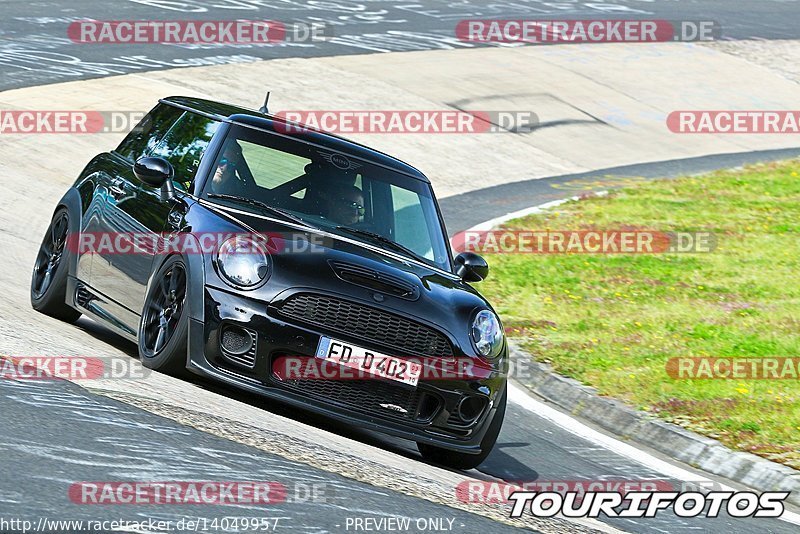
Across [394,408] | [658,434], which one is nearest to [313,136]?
[394,408]

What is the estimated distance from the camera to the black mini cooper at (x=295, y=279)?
261 inches

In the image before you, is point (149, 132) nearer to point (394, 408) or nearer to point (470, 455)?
point (394, 408)

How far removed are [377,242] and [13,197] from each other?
7.02 metres

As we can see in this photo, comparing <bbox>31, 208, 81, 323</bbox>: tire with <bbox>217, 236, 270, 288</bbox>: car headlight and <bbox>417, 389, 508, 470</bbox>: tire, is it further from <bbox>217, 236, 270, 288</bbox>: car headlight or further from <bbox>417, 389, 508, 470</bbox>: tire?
<bbox>417, 389, 508, 470</bbox>: tire

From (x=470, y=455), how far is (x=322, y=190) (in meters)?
1.77

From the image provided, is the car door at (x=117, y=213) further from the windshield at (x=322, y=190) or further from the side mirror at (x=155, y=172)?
the windshield at (x=322, y=190)

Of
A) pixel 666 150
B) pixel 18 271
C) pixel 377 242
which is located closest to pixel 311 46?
pixel 666 150

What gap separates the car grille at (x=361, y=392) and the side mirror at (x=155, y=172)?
64.3 inches

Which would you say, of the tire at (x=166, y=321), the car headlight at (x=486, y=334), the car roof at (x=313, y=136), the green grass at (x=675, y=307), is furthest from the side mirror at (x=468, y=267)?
the tire at (x=166, y=321)

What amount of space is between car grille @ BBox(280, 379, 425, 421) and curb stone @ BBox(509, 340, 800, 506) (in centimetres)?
241

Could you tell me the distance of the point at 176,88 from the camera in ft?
64.3

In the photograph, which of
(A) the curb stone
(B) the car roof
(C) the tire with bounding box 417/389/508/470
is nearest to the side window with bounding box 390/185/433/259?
(B) the car roof

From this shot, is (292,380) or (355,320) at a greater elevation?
(355,320)

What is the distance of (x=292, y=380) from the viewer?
6.64m
